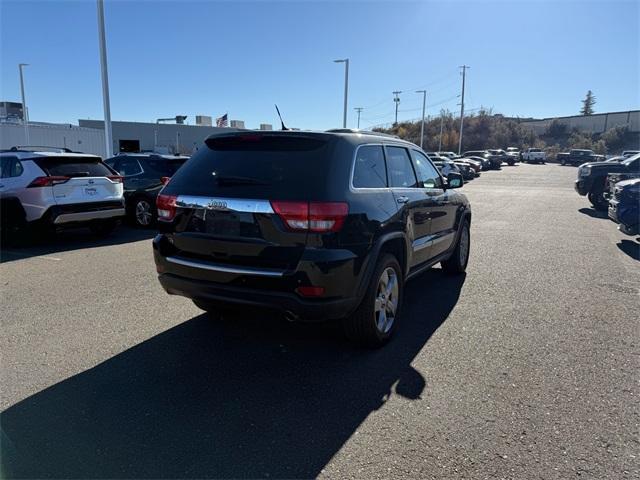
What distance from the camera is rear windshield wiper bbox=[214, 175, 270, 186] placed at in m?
3.63

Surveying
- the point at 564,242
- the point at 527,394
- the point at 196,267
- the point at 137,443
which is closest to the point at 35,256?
the point at 196,267

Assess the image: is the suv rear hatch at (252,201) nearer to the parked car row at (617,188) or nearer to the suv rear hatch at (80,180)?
the suv rear hatch at (80,180)

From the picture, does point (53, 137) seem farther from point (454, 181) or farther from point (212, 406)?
point (212, 406)

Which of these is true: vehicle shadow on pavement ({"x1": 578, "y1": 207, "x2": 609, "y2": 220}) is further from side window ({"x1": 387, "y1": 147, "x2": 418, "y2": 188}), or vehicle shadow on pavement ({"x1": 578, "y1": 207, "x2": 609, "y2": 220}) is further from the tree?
the tree

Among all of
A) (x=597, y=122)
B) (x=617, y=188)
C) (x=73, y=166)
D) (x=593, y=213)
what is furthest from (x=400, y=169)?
(x=597, y=122)

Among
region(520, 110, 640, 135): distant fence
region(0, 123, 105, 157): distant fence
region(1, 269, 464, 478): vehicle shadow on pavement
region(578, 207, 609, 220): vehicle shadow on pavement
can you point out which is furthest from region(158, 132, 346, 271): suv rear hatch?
region(520, 110, 640, 135): distant fence

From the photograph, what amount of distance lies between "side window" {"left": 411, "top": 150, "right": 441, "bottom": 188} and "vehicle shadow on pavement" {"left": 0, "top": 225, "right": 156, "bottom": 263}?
236 inches

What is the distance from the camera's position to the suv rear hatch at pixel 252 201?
3416 millimetres

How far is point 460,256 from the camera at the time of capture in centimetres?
660

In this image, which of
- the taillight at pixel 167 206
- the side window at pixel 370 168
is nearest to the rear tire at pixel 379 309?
the side window at pixel 370 168

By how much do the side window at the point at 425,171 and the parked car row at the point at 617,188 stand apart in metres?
5.54

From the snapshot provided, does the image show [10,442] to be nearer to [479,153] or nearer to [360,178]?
[360,178]

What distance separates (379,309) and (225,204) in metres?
1.61

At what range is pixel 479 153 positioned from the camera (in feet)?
162
